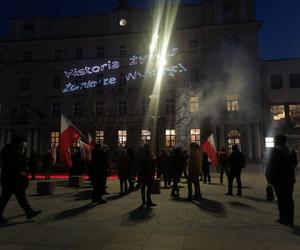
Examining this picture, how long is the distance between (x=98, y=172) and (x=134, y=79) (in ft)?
104

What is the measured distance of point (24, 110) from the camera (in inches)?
1720

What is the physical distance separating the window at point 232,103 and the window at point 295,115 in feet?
19.2

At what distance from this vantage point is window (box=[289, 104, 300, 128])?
3841cm

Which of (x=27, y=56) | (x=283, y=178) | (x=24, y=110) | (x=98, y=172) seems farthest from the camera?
(x=27, y=56)

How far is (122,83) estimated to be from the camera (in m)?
42.0

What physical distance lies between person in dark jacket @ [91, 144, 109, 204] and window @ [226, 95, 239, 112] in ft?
99.8

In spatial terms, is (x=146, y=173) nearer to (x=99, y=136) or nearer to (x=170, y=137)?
(x=170, y=137)

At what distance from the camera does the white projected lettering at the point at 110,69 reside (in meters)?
40.0

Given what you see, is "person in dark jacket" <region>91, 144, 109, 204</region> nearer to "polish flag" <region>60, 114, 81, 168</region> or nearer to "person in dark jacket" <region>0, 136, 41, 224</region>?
"person in dark jacket" <region>0, 136, 41, 224</region>

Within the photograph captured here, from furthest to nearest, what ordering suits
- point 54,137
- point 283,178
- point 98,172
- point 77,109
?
Answer: point 77,109 → point 54,137 → point 98,172 → point 283,178

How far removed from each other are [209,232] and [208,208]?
2.95 meters

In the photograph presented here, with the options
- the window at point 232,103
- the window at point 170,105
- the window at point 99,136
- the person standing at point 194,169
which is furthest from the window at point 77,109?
the person standing at point 194,169

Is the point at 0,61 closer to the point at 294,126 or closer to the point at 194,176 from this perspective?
the point at 294,126

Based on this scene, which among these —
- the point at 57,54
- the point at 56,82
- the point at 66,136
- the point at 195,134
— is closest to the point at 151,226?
the point at 66,136
